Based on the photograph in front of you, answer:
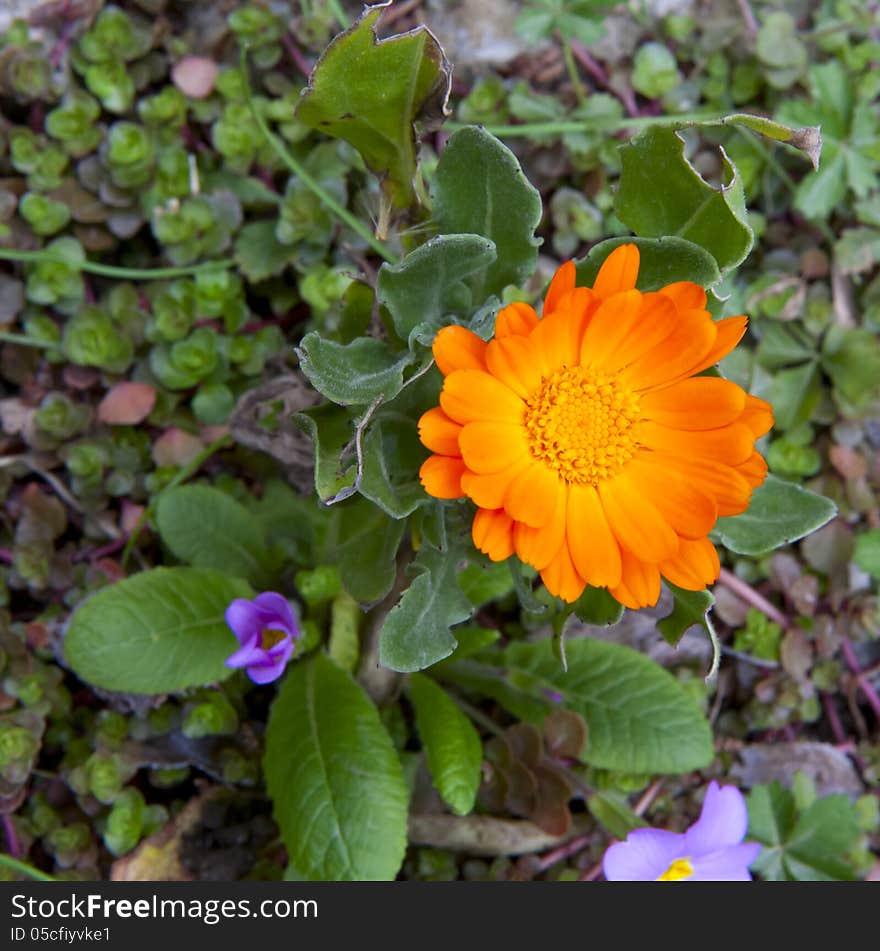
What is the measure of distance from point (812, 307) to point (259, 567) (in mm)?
1660

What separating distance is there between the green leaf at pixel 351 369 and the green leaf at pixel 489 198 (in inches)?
9.9

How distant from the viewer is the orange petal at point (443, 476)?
1.32 metres

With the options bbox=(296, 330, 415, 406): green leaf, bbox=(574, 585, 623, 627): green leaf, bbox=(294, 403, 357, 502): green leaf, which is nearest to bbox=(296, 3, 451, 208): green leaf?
bbox=(296, 330, 415, 406): green leaf

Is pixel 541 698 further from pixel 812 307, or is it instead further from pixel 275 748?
pixel 812 307

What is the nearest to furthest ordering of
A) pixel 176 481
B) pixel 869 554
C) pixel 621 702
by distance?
pixel 621 702 < pixel 176 481 < pixel 869 554

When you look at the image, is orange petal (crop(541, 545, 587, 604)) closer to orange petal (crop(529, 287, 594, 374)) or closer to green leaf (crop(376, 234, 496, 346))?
orange petal (crop(529, 287, 594, 374))

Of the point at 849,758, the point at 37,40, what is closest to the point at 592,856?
the point at 849,758

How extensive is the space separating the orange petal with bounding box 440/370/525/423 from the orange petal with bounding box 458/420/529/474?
0.04 feet

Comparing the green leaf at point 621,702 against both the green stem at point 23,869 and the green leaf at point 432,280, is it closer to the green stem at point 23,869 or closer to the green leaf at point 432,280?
the green leaf at point 432,280

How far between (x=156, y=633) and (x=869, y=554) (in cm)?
174

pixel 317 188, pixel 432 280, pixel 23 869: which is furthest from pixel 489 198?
pixel 23 869

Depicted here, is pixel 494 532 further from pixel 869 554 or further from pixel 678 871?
pixel 869 554

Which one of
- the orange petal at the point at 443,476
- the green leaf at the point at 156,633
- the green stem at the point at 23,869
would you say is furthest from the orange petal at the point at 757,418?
the green stem at the point at 23,869

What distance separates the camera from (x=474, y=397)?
4.32 ft
